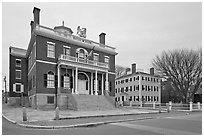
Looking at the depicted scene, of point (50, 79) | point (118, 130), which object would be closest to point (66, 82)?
point (50, 79)

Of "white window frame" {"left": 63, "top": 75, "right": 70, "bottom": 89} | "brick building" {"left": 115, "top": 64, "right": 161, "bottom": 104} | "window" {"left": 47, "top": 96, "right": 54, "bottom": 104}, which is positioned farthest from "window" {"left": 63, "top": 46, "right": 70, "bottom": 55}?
"brick building" {"left": 115, "top": 64, "right": 161, "bottom": 104}

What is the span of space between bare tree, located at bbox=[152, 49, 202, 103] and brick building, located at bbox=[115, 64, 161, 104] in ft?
48.4

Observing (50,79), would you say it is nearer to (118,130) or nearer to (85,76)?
(85,76)

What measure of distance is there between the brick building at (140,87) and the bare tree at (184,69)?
14.8 meters

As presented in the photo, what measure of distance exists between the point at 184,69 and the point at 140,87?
1679cm

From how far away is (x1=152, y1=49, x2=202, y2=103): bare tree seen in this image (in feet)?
112

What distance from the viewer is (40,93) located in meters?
25.2

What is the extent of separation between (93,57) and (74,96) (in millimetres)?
8498

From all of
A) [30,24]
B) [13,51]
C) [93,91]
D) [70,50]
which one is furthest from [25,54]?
[93,91]

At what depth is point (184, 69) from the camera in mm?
34344

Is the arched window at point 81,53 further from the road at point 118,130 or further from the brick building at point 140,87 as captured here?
the brick building at point 140,87

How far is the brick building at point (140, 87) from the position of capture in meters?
50.4

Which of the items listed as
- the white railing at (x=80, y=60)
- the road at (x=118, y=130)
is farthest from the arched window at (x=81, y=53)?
the road at (x=118, y=130)

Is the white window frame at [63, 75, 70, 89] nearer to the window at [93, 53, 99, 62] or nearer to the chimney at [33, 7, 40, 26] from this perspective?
the window at [93, 53, 99, 62]
